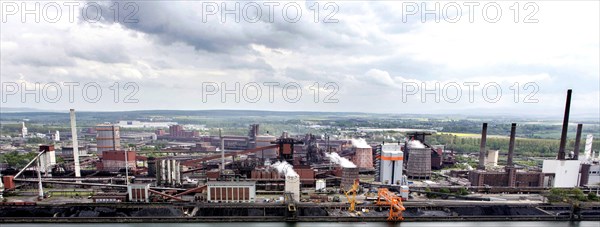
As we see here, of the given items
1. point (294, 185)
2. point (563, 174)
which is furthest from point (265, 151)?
point (563, 174)

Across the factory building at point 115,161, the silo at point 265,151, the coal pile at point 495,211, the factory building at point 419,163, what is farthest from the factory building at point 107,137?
the coal pile at point 495,211

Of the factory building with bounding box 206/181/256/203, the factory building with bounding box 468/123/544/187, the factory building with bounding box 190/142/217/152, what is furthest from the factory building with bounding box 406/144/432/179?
the factory building with bounding box 190/142/217/152

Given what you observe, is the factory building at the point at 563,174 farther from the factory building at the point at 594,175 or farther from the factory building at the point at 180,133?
the factory building at the point at 180,133

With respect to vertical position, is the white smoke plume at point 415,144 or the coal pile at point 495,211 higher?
the white smoke plume at point 415,144

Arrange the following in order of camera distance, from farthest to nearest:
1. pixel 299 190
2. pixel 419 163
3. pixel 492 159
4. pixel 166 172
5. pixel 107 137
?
pixel 107 137, pixel 492 159, pixel 419 163, pixel 166 172, pixel 299 190

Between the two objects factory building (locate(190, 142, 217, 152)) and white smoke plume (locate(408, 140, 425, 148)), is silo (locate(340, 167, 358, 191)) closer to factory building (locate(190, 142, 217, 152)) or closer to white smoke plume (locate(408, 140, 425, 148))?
white smoke plume (locate(408, 140, 425, 148))

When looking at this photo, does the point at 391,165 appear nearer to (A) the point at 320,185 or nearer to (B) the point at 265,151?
(A) the point at 320,185
